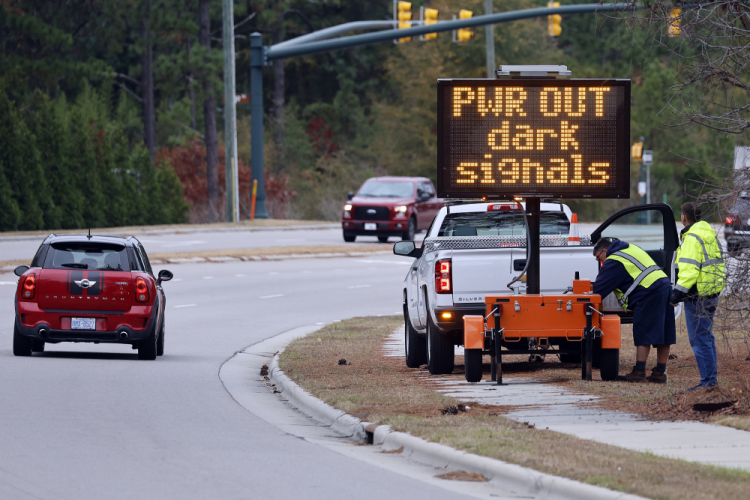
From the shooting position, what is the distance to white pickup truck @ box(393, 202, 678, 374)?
13188mm

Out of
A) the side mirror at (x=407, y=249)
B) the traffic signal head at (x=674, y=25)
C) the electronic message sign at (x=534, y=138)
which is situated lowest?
the side mirror at (x=407, y=249)

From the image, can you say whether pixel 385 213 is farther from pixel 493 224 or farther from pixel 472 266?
pixel 472 266

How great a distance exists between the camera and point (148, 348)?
15945 mm

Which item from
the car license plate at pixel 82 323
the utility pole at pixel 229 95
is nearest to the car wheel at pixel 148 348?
the car license plate at pixel 82 323

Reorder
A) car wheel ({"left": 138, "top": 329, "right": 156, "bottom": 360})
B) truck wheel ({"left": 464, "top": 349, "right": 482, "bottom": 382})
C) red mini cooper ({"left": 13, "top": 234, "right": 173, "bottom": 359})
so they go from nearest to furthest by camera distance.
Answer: truck wheel ({"left": 464, "top": 349, "right": 482, "bottom": 382}) → red mini cooper ({"left": 13, "top": 234, "right": 173, "bottom": 359}) → car wheel ({"left": 138, "top": 329, "right": 156, "bottom": 360})

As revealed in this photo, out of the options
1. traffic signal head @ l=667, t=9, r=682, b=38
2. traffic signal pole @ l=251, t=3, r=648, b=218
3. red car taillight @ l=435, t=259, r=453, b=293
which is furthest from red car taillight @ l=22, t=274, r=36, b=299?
traffic signal pole @ l=251, t=3, r=648, b=218

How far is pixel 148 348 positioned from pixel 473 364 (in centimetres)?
498

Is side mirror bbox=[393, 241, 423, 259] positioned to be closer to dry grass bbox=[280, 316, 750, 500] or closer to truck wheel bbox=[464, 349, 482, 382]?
dry grass bbox=[280, 316, 750, 500]

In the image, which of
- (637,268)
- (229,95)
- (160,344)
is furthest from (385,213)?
(637,268)

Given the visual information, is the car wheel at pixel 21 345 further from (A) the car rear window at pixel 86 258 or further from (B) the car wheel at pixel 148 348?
(B) the car wheel at pixel 148 348

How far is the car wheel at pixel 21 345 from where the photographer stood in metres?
15.8

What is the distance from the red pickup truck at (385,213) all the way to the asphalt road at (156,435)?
1749 cm

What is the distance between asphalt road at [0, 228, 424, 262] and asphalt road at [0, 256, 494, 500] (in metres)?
13.2

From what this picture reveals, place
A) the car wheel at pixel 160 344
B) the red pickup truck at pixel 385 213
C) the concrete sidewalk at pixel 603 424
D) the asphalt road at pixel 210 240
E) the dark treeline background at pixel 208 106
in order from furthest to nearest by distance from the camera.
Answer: the dark treeline background at pixel 208 106 → the red pickup truck at pixel 385 213 → the asphalt road at pixel 210 240 → the car wheel at pixel 160 344 → the concrete sidewalk at pixel 603 424
